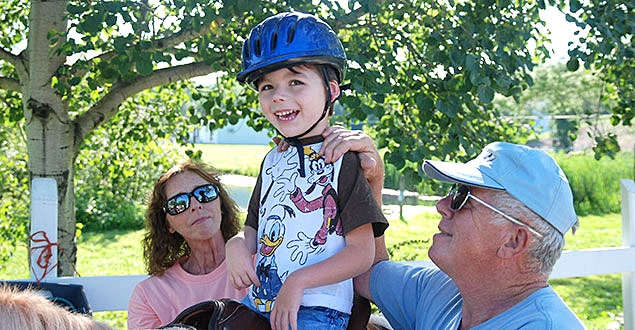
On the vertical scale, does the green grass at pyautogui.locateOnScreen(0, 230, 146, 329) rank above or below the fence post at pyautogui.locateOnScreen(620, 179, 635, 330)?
below

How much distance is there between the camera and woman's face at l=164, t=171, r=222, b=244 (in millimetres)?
2799

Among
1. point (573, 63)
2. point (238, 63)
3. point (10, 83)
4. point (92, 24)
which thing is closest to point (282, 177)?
point (92, 24)

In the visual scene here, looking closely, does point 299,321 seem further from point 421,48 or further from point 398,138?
point 421,48

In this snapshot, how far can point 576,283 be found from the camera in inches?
403

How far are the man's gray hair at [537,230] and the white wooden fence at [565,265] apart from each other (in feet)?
4.39

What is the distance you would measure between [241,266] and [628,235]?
2.91 metres

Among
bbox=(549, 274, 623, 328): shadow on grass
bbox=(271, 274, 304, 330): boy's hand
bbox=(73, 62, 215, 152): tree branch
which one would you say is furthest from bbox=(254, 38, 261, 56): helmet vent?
bbox=(549, 274, 623, 328): shadow on grass

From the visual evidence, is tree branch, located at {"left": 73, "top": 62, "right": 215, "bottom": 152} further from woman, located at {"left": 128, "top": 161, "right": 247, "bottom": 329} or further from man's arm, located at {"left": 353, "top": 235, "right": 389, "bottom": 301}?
man's arm, located at {"left": 353, "top": 235, "right": 389, "bottom": 301}

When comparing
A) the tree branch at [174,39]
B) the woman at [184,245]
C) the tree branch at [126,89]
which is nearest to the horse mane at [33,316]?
the woman at [184,245]

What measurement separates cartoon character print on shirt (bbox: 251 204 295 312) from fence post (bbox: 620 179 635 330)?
2686 mm

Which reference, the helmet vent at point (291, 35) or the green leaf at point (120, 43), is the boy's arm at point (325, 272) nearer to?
the helmet vent at point (291, 35)

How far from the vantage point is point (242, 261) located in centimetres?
196

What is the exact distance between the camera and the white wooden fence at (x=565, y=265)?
279 cm

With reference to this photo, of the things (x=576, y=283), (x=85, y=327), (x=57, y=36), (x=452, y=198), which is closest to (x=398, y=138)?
(x=452, y=198)
